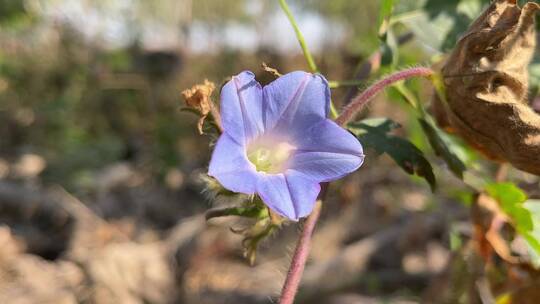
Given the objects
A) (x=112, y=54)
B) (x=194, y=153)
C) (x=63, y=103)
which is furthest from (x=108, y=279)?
(x=112, y=54)

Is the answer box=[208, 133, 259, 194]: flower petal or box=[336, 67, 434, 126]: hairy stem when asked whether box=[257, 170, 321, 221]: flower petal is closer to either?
box=[208, 133, 259, 194]: flower petal

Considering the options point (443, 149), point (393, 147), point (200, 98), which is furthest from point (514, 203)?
point (200, 98)

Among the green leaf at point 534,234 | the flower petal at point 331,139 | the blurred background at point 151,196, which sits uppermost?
the flower petal at point 331,139

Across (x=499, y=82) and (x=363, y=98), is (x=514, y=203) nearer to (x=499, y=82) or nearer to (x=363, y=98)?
(x=499, y=82)

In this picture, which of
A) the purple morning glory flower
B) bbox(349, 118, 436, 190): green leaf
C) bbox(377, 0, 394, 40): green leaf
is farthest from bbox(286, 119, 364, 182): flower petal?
bbox(377, 0, 394, 40): green leaf

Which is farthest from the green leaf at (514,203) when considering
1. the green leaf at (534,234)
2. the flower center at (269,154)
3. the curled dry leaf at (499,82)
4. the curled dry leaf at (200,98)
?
the curled dry leaf at (200,98)

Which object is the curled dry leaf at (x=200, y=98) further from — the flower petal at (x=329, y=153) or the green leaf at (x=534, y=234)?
the green leaf at (x=534, y=234)
